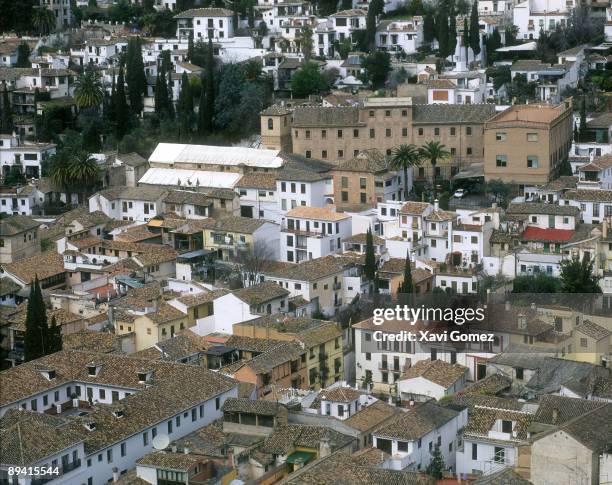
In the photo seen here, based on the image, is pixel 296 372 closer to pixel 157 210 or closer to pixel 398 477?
pixel 398 477

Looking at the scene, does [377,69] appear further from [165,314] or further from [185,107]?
[165,314]

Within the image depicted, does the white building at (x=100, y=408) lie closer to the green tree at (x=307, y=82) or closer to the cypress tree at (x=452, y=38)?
the green tree at (x=307, y=82)

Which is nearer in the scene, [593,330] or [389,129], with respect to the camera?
[593,330]

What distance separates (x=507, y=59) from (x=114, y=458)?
24699 mm

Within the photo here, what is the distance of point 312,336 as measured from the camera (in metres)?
31.8

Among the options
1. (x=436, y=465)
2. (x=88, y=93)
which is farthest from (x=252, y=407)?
(x=88, y=93)

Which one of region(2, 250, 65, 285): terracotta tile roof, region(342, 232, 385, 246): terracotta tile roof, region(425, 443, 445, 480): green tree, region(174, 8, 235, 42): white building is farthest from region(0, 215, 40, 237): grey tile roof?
region(425, 443, 445, 480): green tree

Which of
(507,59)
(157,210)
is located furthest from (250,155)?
(507,59)

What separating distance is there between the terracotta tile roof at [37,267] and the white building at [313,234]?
4824 millimetres

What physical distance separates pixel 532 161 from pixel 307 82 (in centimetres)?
934

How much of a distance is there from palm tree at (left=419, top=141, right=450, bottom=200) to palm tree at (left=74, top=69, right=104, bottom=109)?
10.7 meters

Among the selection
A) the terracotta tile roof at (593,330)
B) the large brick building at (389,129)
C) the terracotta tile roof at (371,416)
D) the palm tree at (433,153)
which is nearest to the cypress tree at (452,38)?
the large brick building at (389,129)

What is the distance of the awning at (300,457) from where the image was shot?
85.2ft

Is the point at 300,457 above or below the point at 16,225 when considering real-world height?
below
